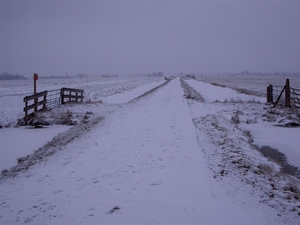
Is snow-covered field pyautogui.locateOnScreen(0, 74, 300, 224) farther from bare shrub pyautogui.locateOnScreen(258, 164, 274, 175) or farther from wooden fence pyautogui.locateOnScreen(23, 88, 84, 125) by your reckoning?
wooden fence pyautogui.locateOnScreen(23, 88, 84, 125)

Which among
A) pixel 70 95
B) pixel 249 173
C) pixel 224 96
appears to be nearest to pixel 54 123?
pixel 70 95

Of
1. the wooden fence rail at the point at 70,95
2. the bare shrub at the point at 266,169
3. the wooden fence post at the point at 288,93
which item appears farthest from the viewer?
the wooden fence rail at the point at 70,95

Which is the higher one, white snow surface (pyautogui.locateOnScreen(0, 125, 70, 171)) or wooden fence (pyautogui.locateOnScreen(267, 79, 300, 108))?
wooden fence (pyautogui.locateOnScreen(267, 79, 300, 108))

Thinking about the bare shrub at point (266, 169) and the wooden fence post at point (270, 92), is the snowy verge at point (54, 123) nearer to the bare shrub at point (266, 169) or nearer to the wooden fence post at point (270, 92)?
the bare shrub at point (266, 169)

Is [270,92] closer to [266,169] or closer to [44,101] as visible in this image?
[266,169]

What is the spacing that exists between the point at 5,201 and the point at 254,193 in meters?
5.20

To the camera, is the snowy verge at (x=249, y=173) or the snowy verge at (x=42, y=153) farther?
the snowy verge at (x=42, y=153)

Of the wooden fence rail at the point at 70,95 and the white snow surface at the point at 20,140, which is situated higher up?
the wooden fence rail at the point at 70,95

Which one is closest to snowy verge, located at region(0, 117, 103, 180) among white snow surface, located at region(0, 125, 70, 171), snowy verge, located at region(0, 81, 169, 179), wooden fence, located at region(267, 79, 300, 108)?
snowy verge, located at region(0, 81, 169, 179)

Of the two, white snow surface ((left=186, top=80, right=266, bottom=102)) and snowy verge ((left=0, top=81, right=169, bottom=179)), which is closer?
snowy verge ((left=0, top=81, right=169, bottom=179))

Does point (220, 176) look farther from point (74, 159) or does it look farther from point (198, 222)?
point (74, 159)

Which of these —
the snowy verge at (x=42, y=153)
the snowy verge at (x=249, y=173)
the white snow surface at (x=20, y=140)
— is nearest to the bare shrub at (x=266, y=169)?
the snowy verge at (x=249, y=173)

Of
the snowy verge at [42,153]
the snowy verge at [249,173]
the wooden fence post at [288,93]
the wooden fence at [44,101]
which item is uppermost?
the wooden fence post at [288,93]

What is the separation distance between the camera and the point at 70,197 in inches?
181
